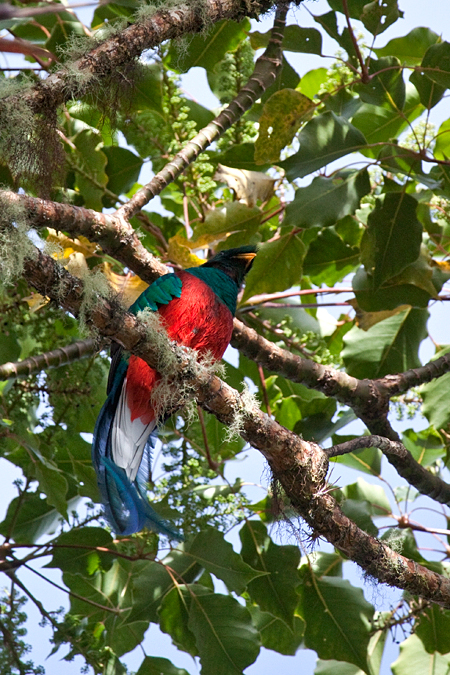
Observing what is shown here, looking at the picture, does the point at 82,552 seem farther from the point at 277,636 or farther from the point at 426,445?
the point at 426,445

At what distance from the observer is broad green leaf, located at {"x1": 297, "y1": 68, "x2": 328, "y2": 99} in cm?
314

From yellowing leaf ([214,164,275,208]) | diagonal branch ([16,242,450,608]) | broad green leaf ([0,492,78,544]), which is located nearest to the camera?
diagonal branch ([16,242,450,608])

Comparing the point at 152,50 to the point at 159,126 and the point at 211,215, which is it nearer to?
the point at 211,215

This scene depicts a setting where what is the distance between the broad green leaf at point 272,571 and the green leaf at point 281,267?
0.94m

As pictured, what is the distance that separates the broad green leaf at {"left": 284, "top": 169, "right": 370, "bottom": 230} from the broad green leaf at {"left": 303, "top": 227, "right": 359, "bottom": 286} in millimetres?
404

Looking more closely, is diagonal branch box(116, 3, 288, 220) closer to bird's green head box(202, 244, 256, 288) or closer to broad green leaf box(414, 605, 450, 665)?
bird's green head box(202, 244, 256, 288)

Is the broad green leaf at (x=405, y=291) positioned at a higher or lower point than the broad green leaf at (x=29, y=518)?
higher

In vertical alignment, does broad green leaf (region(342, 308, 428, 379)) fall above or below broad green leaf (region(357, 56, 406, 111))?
below

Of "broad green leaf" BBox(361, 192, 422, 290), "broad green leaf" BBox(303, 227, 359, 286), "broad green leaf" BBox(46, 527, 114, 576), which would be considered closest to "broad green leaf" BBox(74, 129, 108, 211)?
"broad green leaf" BBox(303, 227, 359, 286)

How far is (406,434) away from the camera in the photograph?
10.9 ft

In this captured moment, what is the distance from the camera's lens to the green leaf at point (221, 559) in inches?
88.7

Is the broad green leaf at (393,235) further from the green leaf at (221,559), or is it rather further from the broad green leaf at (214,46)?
the green leaf at (221,559)

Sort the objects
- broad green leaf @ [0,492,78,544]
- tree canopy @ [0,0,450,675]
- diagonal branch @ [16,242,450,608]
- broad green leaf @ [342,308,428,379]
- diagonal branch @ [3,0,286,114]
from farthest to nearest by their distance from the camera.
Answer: broad green leaf @ [342,308,428,379]
broad green leaf @ [0,492,78,544]
tree canopy @ [0,0,450,675]
diagonal branch @ [16,242,450,608]
diagonal branch @ [3,0,286,114]

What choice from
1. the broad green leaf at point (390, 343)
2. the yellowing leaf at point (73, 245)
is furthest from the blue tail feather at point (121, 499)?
the broad green leaf at point (390, 343)
